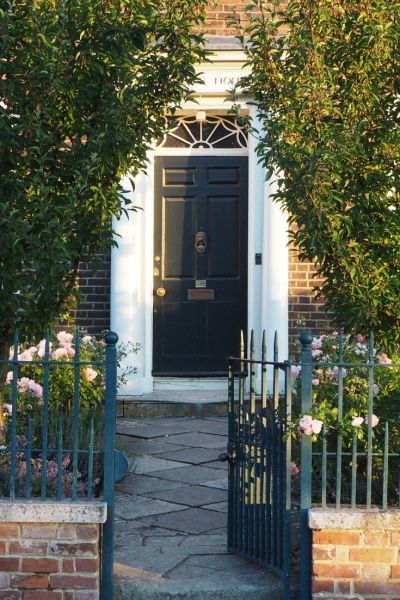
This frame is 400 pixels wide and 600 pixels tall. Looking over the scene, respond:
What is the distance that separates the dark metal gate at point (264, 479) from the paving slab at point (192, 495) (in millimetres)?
1014

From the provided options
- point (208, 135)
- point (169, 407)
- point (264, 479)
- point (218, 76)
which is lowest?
point (169, 407)

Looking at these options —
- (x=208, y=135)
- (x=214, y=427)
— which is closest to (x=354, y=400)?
(x=214, y=427)

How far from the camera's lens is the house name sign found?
10.2m

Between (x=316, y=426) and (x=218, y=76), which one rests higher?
(x=218, y=76)

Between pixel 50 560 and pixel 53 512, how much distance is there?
0.24m

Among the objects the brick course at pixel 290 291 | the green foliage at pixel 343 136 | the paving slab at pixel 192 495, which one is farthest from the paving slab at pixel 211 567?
the brick course at pixel 290 291

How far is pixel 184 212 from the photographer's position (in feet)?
35.1

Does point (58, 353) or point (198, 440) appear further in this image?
point (198, 440)

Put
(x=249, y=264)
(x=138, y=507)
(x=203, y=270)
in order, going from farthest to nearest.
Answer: (x=203, y=270) → (x=249, y=264) → (x=138, y=507)

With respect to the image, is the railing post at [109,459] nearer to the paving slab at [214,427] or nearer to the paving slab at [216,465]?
the paving slab at [216,465]

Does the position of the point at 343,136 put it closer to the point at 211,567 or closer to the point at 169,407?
the point at 211,567

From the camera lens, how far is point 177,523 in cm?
607

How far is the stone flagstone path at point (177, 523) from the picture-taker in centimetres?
494

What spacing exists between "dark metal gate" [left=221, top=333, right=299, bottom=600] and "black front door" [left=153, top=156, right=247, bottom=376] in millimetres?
4952
